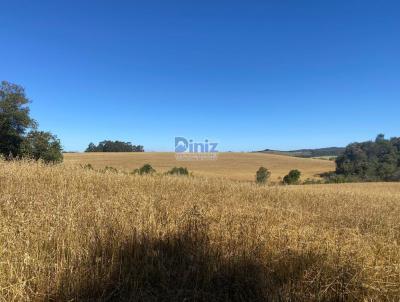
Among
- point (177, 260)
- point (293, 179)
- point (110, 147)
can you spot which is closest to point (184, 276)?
point (177, 260)

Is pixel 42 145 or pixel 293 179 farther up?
pixel 42 145

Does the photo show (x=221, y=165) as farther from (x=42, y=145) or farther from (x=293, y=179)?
(x=42, y=145)

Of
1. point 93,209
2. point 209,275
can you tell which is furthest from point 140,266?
point 93,209

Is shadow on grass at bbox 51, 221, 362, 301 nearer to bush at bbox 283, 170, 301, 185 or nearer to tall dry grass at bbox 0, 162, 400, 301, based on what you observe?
tall dry grass at bbox 0, 162, 400, 301

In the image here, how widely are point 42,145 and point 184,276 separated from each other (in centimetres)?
3202

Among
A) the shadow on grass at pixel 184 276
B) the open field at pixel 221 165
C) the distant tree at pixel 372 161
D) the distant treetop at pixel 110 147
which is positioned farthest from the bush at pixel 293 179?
the distant treetop at pixel 110 147

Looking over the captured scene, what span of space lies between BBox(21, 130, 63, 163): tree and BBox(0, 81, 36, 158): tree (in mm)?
695

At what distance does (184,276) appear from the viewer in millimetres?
3059

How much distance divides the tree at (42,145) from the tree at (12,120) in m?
0.70

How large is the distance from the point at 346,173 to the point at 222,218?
2805 inches

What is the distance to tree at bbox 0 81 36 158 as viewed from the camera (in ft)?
99.0

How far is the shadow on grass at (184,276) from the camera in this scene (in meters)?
2.76

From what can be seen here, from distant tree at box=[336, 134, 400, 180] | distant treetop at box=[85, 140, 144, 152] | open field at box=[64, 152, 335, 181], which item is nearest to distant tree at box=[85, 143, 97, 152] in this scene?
distant treetop at box=[85, 140, 144, 152]

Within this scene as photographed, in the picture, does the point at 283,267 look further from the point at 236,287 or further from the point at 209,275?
the point at 209,275
